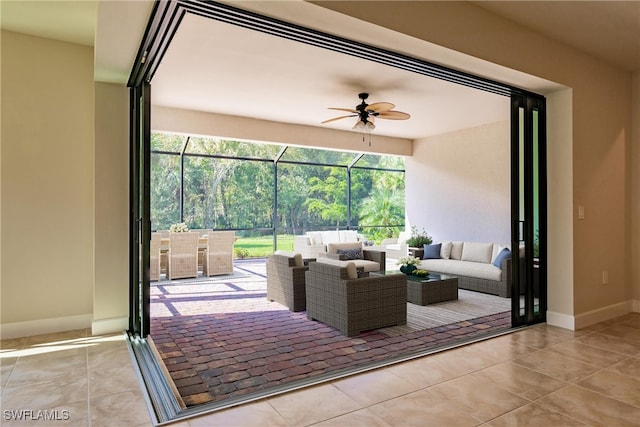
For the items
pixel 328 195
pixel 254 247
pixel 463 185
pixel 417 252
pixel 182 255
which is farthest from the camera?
pixel 328 195

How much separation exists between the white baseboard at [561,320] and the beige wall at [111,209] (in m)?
4.21

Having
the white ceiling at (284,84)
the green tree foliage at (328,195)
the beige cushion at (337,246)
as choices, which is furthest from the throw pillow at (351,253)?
the green tree foliage at (328,195)

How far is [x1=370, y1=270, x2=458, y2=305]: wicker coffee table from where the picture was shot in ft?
17.0

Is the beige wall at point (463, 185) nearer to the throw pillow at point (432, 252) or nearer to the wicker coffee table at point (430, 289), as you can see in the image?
the throw pillow at point (432, 252)

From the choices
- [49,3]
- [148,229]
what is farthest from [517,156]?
[49,3]

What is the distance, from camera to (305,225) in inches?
507

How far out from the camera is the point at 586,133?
4.02m

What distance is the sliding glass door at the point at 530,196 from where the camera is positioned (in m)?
4.07

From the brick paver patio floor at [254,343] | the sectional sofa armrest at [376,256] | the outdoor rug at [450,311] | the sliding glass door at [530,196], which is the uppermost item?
the sliding glass door at [530,196]

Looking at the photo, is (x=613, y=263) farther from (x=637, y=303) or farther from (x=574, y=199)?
(x=574, y=199)

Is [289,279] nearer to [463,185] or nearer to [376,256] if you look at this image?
[376,256]

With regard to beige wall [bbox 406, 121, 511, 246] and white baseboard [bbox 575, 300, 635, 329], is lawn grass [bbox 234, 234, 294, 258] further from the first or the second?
white baseboard [bbox 575, 300, 635, 329]

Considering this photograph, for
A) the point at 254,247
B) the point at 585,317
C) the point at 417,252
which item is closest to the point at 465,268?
the point at 417,252

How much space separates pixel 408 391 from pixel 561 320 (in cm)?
235
